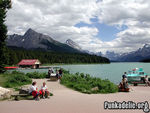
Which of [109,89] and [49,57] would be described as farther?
[49,57]

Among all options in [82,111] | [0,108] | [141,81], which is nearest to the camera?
[82,111]

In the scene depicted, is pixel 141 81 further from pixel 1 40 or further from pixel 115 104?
pixel 1 40

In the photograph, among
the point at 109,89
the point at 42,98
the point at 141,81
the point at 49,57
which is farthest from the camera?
the point at 49,57

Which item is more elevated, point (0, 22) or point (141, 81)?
point (0, 22)

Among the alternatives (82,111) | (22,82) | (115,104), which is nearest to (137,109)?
(115,104)

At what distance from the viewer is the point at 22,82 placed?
22.6 m

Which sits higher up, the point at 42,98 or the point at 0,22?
the point at 0,22

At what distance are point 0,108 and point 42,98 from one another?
3.80m

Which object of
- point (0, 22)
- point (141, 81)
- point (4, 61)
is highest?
point (0, 22)

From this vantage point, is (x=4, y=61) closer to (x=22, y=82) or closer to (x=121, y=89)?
(x=22, y=82)

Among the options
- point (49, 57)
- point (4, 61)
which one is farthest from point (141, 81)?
point (49, 57)

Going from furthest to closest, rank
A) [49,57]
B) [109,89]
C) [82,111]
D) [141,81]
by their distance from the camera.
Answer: [49,57] < [141,81] < [109,89] < [82,111]

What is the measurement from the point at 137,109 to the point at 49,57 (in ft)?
512

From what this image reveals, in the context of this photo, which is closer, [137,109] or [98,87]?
[137,109]
